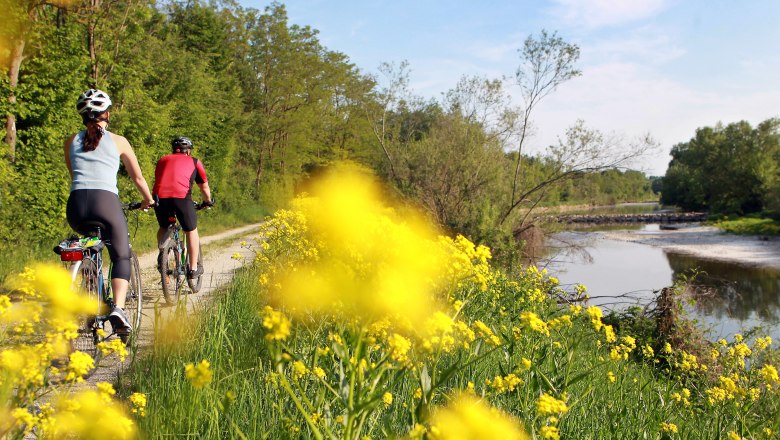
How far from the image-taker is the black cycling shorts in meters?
5.31

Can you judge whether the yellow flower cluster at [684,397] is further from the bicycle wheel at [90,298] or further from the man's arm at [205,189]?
the man's arm at [205,189]

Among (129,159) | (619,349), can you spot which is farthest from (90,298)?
(619,349)

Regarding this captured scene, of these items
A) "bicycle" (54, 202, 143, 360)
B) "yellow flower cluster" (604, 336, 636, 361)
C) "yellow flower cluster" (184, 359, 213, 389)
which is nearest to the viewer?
"yellow flower cluster" (184, 359, 213, 389)

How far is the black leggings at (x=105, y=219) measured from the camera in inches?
131

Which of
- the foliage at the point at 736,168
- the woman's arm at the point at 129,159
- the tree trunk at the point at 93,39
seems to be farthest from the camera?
the foliage at the point at 736,168

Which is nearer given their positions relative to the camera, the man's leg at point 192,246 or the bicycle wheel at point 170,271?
the bicycle wheel at point 170,271

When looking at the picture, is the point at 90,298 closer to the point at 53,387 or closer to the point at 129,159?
the point at 129,159

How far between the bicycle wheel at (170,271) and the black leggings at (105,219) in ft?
5.68

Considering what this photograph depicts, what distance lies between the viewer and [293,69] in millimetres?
29859

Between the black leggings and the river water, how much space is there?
7.18 m

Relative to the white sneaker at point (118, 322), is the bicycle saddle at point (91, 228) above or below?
above

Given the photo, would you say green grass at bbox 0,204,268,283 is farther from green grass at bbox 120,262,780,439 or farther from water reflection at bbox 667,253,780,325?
water reflection at bbox 667,253,780,325

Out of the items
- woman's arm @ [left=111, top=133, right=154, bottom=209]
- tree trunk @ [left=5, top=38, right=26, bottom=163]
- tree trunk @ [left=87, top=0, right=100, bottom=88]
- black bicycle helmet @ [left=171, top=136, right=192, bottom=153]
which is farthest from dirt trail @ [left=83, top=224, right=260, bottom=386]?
tree trunk @ [left=87, top=0, right=100, bottom=88]

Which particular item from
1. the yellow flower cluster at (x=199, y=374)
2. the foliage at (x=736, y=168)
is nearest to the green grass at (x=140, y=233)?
the yellow flower cluster at (x=199, y=374)
